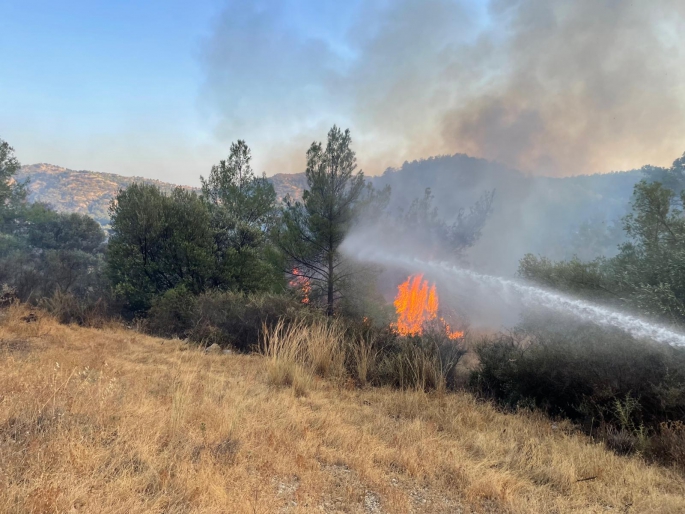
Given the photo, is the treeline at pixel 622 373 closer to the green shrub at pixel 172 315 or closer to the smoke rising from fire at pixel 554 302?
the smoke rising from fire at pixel 554 302

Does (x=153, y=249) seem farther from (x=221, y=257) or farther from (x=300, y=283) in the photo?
(x=300, y=283)

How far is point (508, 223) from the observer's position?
328ft

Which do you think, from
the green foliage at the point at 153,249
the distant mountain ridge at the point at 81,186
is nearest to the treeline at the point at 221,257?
the green foliage at the point at 153,249

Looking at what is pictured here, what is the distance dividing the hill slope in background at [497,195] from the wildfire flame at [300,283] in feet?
181

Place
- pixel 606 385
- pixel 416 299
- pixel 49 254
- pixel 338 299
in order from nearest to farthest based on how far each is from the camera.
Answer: pixel 606 385 → pixel 338 299 → pixel 49 254 → pixel 416 299

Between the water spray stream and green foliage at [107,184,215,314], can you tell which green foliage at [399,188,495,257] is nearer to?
the water spray stream

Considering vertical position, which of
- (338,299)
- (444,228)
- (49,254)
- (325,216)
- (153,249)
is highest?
(444,228)

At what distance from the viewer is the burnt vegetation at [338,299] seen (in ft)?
18.8

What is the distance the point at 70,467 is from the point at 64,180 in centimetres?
15757

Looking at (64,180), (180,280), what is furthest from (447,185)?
(64,180)

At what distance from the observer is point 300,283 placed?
1814cm

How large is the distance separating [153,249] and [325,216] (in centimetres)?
870

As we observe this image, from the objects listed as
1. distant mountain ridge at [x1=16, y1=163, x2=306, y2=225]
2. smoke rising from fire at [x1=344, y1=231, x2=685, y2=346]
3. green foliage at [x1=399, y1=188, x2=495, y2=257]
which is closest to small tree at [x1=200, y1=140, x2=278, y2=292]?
smoke rising from fire at [x1=344, y1=231, x2=685, y2=346]

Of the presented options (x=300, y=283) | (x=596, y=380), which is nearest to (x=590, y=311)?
(x=596, y=380)
